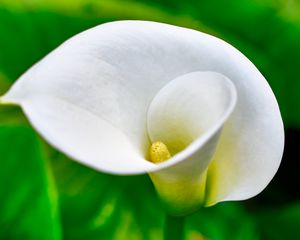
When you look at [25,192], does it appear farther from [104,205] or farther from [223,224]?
[223,224]

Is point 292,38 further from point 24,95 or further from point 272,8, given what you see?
point 24,95

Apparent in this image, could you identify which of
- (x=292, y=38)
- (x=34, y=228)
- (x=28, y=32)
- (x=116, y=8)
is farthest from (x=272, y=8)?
(x=34, y=228)

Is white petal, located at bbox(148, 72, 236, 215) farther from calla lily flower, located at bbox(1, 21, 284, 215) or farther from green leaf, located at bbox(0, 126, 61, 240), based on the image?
green leaf, located at bbox(0, 126, 61, 240)

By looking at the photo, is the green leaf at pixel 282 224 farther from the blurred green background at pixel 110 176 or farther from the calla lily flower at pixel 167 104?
the calla lily flower at pixel 167 104

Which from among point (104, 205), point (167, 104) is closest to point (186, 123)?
point (167, 104)

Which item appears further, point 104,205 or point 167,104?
point 104,205

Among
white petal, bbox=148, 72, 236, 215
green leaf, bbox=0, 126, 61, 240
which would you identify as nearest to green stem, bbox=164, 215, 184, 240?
white petal, bbox=148, 72, 236, 215

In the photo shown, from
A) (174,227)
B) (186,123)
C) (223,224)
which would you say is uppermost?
(186,123)

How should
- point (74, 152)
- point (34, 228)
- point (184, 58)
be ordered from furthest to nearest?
point (34, 228), point (184, 58), point (74, 152)
